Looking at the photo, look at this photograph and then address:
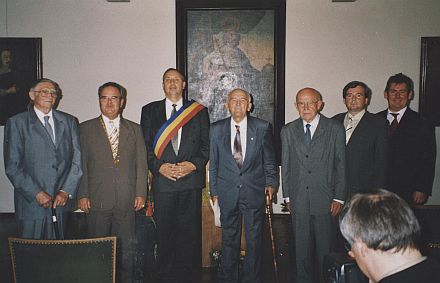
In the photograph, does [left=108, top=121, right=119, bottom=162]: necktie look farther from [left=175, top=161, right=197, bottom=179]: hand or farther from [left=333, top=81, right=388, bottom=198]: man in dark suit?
[left=333, top=81, right=388, bottom=198]: man in dark suit

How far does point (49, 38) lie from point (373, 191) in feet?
14.0

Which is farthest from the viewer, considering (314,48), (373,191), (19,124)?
(314,48)

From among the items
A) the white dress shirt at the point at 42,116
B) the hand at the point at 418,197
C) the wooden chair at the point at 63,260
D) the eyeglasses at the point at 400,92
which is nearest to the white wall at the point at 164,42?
the eyeglasses at the point at 400,92

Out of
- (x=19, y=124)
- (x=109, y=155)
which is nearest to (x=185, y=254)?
(x=109, y=155)

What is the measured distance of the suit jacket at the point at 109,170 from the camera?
305cm

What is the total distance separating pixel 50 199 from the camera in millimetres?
2891

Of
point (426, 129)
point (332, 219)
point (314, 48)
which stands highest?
point (314, 48)

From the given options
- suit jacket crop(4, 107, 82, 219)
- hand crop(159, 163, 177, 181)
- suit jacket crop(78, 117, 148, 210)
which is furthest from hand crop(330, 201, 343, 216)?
suit jacket crop(4, 107, 82, 219)

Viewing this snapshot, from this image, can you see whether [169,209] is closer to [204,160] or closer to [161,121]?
[204,160]

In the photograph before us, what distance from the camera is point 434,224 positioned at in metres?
2.27

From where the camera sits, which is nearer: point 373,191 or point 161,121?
point 373,191

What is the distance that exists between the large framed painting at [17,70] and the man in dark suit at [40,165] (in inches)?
68.8

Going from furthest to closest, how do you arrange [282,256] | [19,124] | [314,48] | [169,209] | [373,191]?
1. [314,48]
2. [282,256]
3. [169,209]
4. [19,124]
5. [373,191]

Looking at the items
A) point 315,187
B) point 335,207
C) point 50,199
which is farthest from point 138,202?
point 335,207
